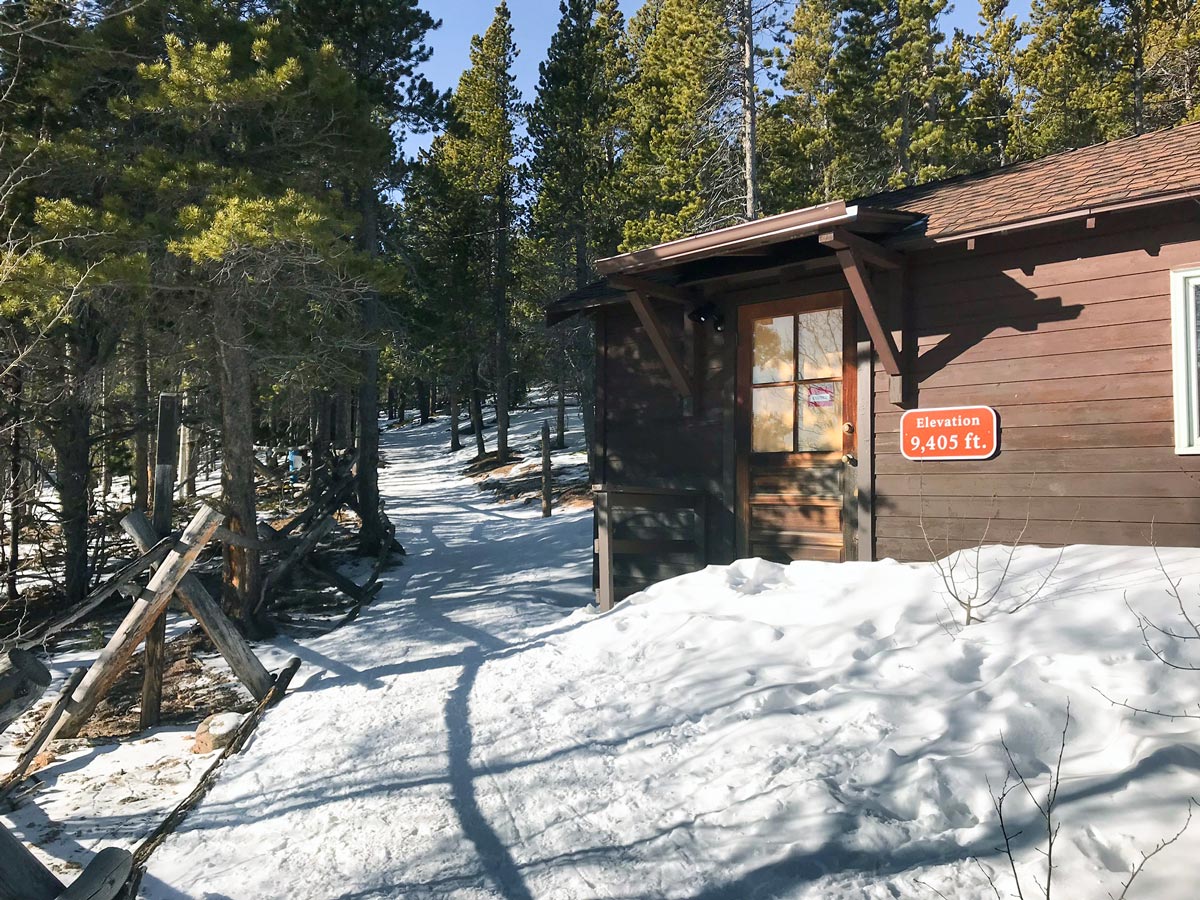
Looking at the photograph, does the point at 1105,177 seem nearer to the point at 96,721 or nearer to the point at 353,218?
the point at 353,218

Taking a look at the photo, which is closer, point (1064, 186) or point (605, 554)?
point (1064, 186)

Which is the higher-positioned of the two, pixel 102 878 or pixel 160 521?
pixel 160 521

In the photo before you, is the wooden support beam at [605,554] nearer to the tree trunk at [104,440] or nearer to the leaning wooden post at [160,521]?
the leaning wooden post at [160,521]

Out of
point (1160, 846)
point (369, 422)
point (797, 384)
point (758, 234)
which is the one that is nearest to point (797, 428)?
point (797, 384)

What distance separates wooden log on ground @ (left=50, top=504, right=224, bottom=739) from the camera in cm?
620

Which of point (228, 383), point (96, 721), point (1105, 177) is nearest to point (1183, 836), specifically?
point (1105, 177)

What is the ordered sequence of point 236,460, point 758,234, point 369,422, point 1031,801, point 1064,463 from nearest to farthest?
point 1031,801
point 1064,463
point 758,234
point 236,460
point 369,422

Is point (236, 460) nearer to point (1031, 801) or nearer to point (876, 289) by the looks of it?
point (876, 289)

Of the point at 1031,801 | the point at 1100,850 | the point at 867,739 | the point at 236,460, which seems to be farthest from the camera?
the point at 236,460

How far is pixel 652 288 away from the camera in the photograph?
8.16m

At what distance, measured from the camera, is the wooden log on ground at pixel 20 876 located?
256cm

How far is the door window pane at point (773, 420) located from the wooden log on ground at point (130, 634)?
→ 525cm

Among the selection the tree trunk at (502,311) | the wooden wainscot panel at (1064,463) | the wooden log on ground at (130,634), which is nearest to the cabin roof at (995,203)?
the wooden wainscot panel at (1064,463)

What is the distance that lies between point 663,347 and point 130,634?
5438 millimetres
